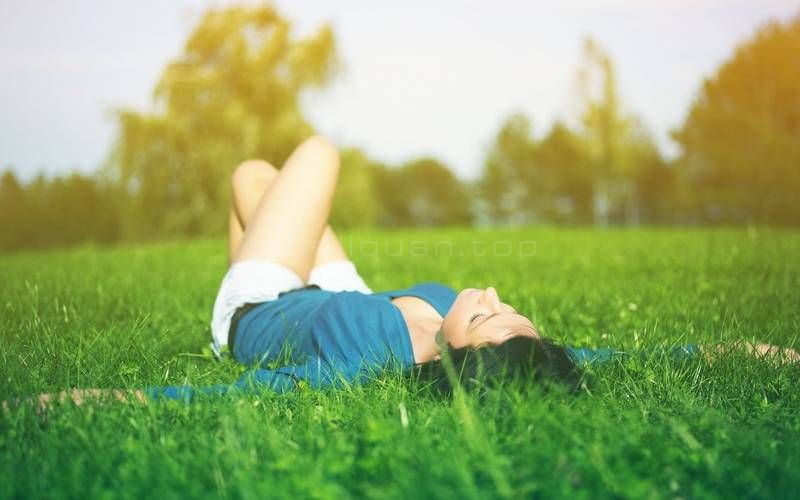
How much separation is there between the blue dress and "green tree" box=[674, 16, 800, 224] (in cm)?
2358

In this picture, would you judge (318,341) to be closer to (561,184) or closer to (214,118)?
(214,118)

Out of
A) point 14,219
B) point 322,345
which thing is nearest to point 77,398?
point 322,345

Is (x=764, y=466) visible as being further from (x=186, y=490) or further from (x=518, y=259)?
(x=518, y=259)

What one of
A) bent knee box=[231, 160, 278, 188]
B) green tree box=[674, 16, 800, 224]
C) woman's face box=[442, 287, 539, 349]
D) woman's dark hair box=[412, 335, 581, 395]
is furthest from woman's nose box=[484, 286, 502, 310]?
green tree box=[674, 16, 800, 224]

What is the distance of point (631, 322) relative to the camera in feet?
13.5

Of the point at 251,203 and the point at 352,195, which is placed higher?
the point at 352,195

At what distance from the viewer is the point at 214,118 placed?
16.6 metres

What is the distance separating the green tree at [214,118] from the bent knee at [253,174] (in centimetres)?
1166

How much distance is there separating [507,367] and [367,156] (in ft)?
50.6

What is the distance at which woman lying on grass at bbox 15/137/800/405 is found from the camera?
104 inches

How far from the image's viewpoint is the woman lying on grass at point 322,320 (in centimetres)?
263

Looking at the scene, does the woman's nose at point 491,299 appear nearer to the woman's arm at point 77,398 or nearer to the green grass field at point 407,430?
the green grass field at point 407,430

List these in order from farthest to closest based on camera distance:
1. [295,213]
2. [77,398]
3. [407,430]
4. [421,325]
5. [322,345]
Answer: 1. [295,213]
2. [421,325]
3. [322,345]
4. [77,398]
5. [407,430]

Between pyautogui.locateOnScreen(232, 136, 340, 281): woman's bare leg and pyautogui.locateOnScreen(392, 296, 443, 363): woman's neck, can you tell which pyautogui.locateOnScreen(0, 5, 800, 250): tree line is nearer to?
pyautogui.locateOnScreen(232, 136, 340, 281): woman's bare leg
